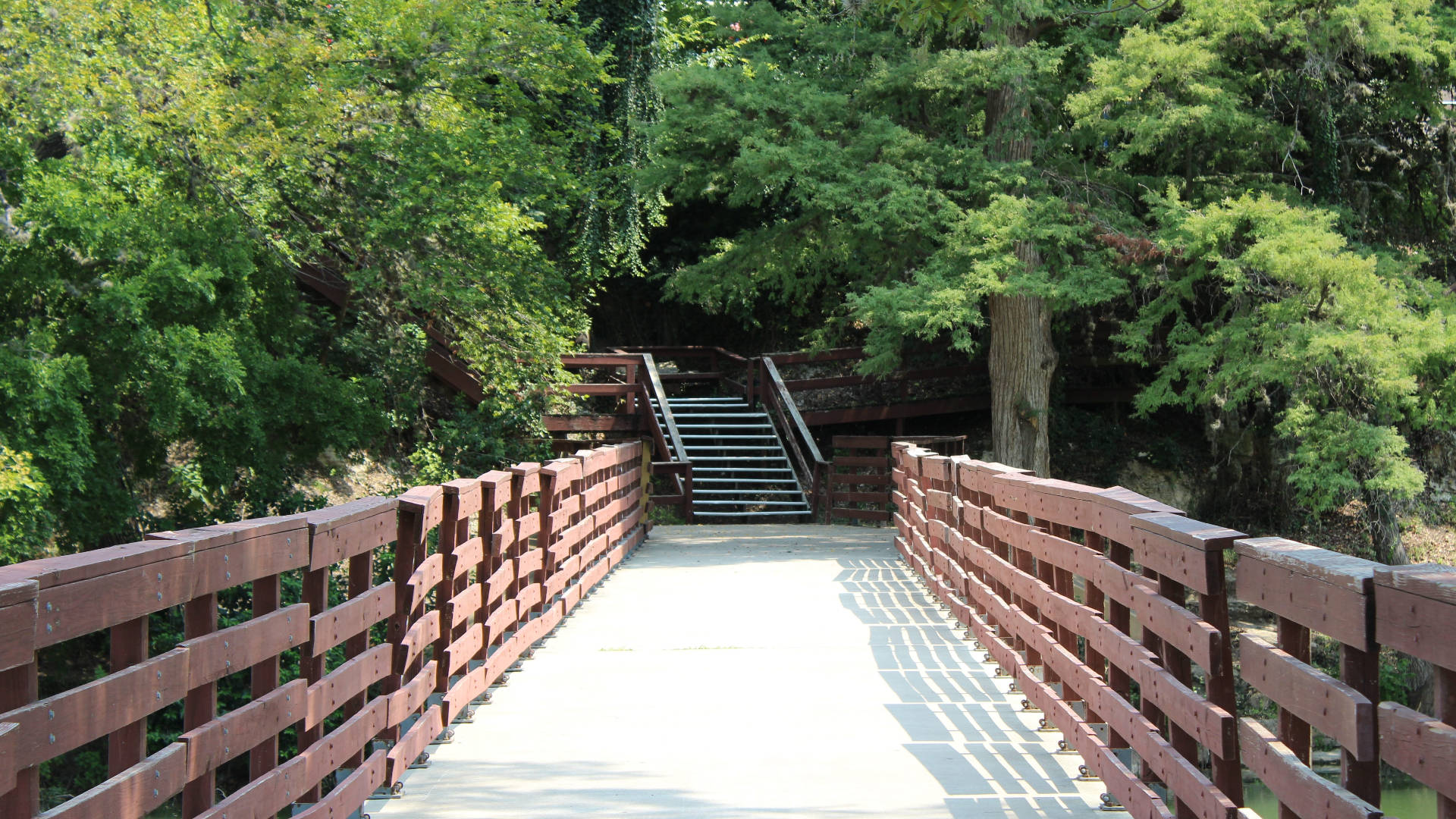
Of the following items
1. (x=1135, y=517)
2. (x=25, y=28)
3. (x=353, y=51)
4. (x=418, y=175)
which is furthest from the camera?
(x=353, y=51)

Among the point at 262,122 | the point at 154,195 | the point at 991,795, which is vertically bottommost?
the point at 991,795

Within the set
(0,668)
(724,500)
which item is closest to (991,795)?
(0,668)

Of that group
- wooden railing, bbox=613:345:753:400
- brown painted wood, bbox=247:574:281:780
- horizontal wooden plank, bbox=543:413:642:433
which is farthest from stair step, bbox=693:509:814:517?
brown painted wood, bbox=247:574:281:780

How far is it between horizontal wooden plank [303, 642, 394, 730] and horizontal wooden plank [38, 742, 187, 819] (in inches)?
35.1

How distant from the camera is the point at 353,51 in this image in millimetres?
14094

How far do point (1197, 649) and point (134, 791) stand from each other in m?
2.74

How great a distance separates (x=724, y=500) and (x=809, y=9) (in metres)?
7.14

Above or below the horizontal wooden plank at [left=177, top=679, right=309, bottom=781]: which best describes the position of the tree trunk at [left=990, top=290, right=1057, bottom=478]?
above

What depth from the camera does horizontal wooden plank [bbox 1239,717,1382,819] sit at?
260 cm

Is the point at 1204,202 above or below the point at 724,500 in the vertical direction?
above

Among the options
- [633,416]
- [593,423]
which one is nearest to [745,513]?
[633,416]

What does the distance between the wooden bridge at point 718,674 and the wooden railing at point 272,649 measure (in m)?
0.01

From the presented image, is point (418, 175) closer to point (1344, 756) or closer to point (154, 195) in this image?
point (154, 195)

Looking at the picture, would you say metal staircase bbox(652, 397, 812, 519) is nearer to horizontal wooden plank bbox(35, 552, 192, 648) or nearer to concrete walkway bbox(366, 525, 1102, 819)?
concrete walkway bbox(366, 525, 1102, 819)
